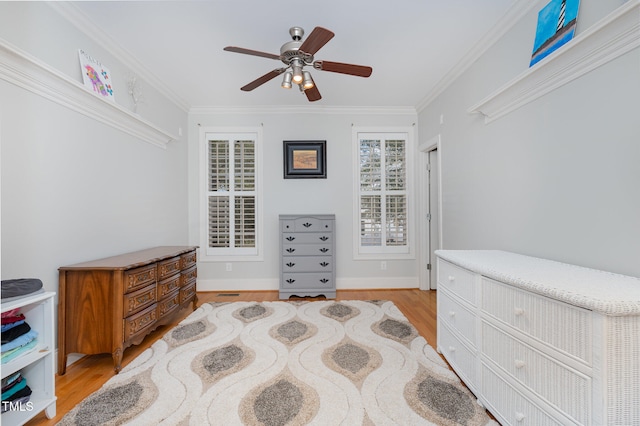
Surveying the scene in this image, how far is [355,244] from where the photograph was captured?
12.8 ft

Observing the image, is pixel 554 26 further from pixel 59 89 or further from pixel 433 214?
pixel 59 89

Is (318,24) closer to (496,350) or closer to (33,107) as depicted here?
(33,107)

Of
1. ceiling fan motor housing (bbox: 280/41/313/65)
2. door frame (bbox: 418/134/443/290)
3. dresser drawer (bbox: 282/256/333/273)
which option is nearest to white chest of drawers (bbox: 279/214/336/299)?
dresser drawer (bbox: 282/256/333/273)

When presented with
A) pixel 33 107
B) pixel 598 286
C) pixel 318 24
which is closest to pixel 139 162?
pixel 33 107

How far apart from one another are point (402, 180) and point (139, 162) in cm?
344

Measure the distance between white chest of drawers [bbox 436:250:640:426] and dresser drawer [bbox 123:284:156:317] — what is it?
241 cm

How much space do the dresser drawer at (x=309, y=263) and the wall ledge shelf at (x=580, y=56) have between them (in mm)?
2498

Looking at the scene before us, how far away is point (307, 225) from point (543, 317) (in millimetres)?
2652

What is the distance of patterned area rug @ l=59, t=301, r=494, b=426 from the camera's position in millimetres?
1455

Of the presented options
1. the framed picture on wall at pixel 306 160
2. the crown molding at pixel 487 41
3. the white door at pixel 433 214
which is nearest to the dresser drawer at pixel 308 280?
the framed picture on wall at pixel 306 160

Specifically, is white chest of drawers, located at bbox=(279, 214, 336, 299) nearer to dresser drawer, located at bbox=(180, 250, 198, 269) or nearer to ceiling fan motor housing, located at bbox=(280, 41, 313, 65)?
dresser drawer, located at bbox=(180, 250, 198, 269)

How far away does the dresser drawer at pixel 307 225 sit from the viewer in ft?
11.4

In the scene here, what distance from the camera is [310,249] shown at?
349 centimetres

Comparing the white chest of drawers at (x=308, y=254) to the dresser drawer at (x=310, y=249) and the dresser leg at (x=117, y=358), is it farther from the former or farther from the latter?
the dresser leg at (x=117, y=358)
